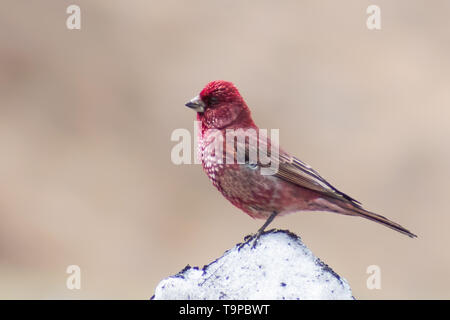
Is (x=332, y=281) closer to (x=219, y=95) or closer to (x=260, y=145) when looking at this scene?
(x=260, y=145)

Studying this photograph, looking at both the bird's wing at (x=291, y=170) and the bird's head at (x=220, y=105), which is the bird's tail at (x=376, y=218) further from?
the bird's head at (x=220, y=105)

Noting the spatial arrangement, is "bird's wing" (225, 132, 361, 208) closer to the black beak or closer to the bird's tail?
the bird's tail

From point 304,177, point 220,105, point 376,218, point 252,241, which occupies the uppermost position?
point 220,105

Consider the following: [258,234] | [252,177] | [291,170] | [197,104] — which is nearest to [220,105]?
[197,104]

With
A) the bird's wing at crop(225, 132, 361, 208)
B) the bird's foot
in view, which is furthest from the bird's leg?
the bird's wing at crop(225, 132, 361, 208)

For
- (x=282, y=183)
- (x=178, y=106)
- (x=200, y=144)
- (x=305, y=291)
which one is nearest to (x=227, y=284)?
(x=305, y=291)

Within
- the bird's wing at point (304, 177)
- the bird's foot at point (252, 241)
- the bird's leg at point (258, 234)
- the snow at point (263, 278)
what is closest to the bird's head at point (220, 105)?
the bird's wing at point (304, 177)

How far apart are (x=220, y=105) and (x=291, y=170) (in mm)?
727

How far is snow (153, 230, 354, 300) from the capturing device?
3916 mm

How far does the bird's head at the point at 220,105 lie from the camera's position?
4664 mm

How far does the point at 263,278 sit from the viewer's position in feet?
13.2

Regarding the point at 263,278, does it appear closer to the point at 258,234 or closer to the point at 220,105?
the point at 258,234

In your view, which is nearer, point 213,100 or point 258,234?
point 258,234

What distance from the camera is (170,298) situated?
13.1ft
